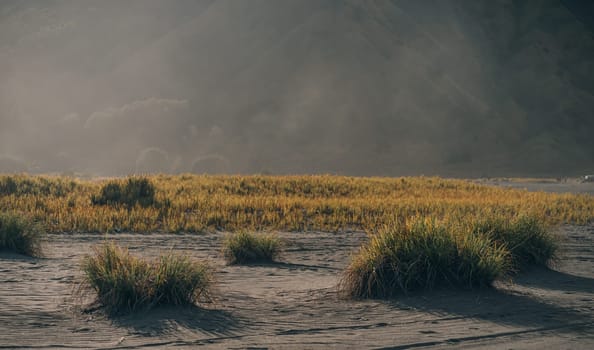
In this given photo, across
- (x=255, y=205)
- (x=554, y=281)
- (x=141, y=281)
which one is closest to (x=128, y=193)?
(x=255, y=205)

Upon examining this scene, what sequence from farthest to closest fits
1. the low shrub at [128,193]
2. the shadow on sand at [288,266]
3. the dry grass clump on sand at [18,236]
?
the low shrub at [128,193]
the dry grass clump on sand at [18,236]
the shadow on sand at [288,266]

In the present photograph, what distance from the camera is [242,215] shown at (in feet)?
76.1

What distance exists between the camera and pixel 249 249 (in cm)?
1384

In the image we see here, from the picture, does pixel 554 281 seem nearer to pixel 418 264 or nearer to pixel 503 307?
pixel 503 307

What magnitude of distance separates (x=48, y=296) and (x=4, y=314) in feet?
3.90

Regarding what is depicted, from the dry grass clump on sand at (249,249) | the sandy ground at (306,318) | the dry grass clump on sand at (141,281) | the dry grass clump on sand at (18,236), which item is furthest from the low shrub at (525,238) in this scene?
the dry grass clump on sand at (18,236)

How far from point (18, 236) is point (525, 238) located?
10.4 metres

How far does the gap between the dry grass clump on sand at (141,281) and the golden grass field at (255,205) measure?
6632mm

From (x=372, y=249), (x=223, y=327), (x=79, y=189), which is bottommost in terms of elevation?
(x=223, y=327)

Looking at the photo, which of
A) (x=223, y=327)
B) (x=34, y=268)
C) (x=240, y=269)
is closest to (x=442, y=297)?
(x=223, y=327)

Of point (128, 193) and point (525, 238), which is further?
point (128, 193)

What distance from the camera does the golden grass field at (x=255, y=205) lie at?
21266 mm

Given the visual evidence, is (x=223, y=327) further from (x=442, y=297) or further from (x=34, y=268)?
(x=34, y=268)

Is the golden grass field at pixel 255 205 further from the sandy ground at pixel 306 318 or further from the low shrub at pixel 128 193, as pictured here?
the sandy ground at pixel 306 318
